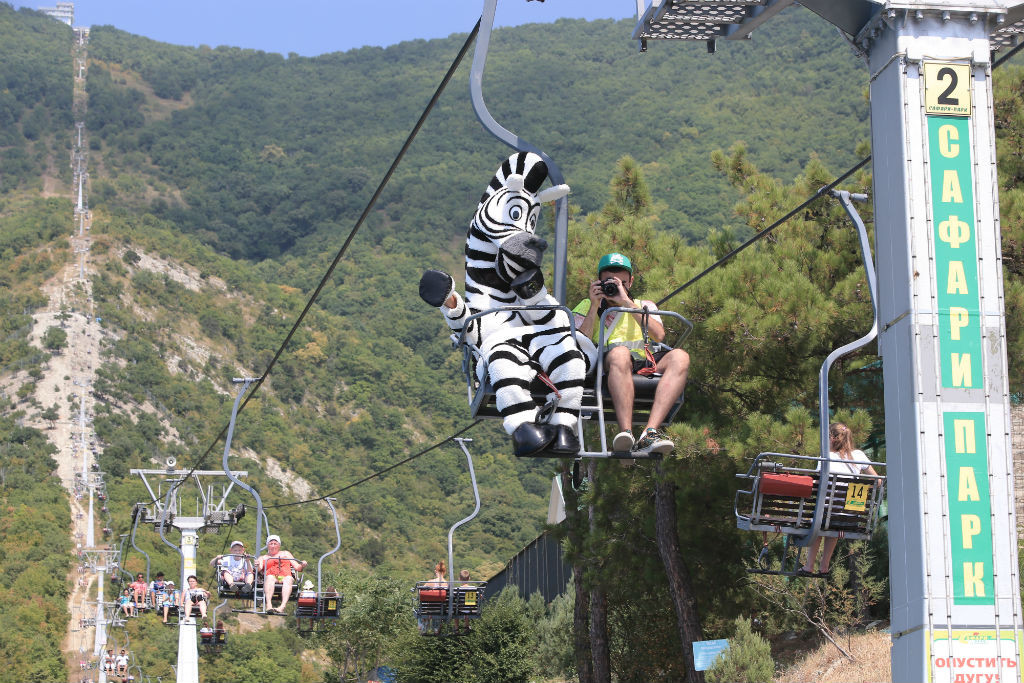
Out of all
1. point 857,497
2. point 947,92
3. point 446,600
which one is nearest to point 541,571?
point 446,600

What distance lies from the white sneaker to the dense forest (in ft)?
15.3

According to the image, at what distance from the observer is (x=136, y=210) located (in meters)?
123

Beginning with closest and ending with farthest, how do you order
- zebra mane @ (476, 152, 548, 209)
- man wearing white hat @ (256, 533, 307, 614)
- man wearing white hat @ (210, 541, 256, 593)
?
1. zebra mane @ (476, 152, 548, 209)
2. man wearing white hat @ (256, 533, 307, 614)
3. man wearing white hat @ (210, 541, 256, 593)

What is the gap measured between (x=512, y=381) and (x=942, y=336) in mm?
3046

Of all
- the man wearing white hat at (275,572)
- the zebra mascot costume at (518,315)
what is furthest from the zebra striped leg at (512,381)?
the man wearing white hat at (275,572)

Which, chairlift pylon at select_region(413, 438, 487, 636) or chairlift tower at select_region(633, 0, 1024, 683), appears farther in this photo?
chairlift pylon at select_region(413, 438, 487, 636)

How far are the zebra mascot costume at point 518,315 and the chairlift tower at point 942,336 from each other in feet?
7.75

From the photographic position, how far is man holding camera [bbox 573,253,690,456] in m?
8.28

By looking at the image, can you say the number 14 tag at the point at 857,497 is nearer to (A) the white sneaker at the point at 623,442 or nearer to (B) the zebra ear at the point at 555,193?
(A) the white sneaker at the point at 623,442

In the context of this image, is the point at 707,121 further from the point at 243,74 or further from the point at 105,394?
the point at 243,74

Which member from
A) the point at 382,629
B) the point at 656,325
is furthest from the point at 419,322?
the point at 656,325

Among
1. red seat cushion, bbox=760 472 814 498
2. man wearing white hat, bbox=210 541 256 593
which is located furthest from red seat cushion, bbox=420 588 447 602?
red seat cushion, bbox=760 472 814 498

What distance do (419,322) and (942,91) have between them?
8234 centimetres

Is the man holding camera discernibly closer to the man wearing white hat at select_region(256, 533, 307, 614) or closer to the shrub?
the shrub
